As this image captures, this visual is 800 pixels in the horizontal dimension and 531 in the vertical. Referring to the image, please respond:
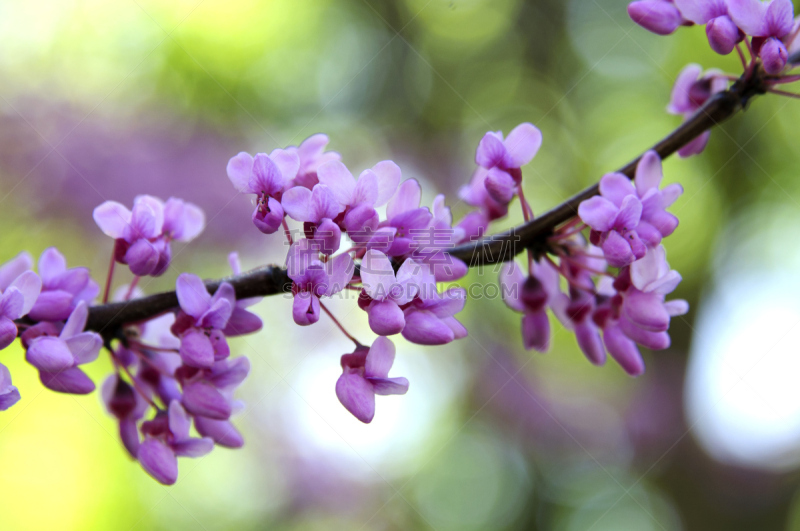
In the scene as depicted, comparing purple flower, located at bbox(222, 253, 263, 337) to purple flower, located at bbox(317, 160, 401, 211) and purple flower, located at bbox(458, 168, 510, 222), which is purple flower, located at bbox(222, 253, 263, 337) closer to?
purple flower, located at bbox(317, 160, 401, 211)

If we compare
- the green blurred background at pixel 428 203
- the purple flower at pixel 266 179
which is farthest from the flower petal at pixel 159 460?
the green blurred background at pixel 428 203

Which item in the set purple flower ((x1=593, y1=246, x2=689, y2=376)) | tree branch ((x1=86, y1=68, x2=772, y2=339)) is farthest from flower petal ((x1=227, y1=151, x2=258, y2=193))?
purple flower ((x1=593, y1=246, x2=689, y2=376))

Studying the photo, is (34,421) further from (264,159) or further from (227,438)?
(264,159)

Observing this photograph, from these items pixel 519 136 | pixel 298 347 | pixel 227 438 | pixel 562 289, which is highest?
pixel 519 136

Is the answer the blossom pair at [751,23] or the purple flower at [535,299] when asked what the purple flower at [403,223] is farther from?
the blossom pair at [751,23]

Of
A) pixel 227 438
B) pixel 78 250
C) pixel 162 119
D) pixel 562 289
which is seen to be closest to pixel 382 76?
pixel 162 119

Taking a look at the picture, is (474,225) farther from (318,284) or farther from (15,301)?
(15,301)
